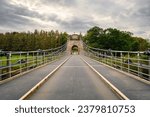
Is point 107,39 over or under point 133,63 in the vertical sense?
over

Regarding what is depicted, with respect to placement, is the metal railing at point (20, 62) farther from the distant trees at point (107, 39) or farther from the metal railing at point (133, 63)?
the distant trees at point (107, 39)

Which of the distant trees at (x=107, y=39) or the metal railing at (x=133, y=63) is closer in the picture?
the metal railing at (x=133, y=63)

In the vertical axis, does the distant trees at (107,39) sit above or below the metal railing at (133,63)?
above

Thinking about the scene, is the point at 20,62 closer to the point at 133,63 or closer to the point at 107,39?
the point at 133,63

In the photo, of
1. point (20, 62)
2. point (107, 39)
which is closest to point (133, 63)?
point (20, 62)

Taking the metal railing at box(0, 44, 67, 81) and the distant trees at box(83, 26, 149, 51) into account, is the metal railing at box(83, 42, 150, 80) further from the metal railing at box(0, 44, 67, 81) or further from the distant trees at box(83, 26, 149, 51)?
the distant trees at box(83, 26, 149, 51)

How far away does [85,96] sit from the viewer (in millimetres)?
8930

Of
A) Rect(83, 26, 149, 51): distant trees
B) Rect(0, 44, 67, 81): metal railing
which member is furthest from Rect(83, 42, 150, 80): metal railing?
Rect(83, 26, 149, 51): distant trees

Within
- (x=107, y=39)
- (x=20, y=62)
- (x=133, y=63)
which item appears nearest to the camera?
(x=133, y=63)

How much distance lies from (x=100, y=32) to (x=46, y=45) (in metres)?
48.2

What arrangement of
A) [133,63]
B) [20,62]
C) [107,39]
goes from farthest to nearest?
[107,39]
[20,62]
[133,63]

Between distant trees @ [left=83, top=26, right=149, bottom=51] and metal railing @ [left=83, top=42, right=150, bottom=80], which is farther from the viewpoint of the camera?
distant trees @ [left=83, top=26, right=149, bottom=51]

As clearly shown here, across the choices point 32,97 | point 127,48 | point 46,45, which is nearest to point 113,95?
point 32,97

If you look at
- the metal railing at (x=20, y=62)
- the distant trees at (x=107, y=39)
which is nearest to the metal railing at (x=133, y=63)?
the metal railing at (x=20, y=62)
